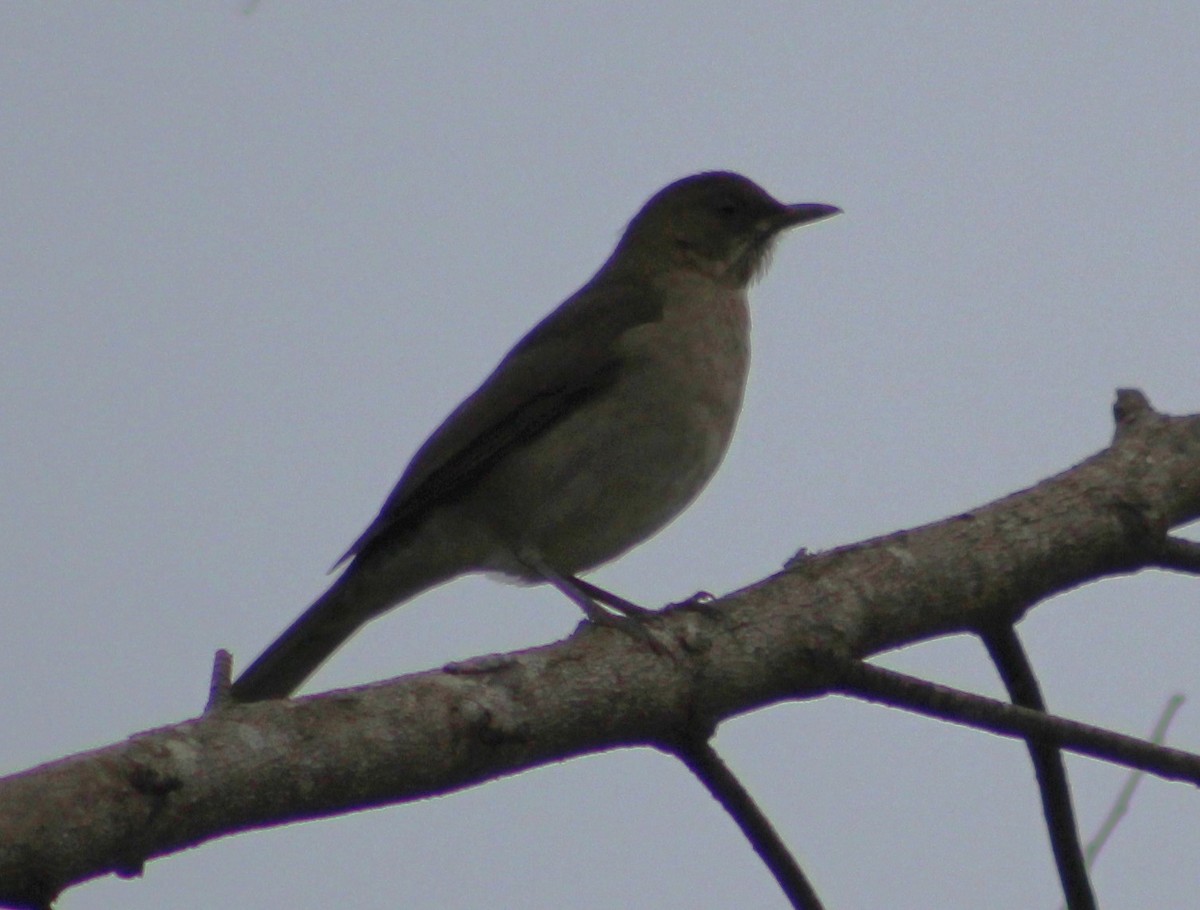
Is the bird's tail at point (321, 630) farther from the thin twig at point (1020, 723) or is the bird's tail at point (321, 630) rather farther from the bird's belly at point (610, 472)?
the thin twig at point (1020, 723)

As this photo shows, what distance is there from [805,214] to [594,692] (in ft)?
13.9

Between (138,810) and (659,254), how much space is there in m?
4.79

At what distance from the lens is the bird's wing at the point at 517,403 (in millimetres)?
5656

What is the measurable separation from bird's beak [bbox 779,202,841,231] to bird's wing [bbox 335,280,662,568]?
0.94m

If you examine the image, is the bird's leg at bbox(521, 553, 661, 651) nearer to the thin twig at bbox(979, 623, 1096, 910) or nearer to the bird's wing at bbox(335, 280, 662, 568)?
the bird's wing at bbox(335, 280, 662, 568)

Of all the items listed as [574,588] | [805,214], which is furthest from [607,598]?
[805,214]

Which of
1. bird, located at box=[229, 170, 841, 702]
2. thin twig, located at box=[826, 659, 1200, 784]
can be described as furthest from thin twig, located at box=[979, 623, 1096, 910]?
bird, located at box=[229, 170, 841, 702]

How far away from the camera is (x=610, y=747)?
3176mm

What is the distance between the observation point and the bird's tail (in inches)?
201

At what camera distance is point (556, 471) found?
562cm

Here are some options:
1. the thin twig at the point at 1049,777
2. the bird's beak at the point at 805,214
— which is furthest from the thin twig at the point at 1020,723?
the bird's beak at the point at 805,214

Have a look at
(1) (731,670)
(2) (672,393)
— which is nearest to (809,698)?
(1) (731,670)

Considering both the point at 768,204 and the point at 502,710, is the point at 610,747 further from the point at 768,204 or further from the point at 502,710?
the point at 768,204

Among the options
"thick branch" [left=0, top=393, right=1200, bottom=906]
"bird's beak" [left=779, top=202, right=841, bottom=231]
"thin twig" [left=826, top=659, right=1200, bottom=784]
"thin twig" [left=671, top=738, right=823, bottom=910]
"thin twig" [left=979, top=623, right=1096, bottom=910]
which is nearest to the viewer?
"thick branch" [left=0, top=393, right=1200, bottom=906]
